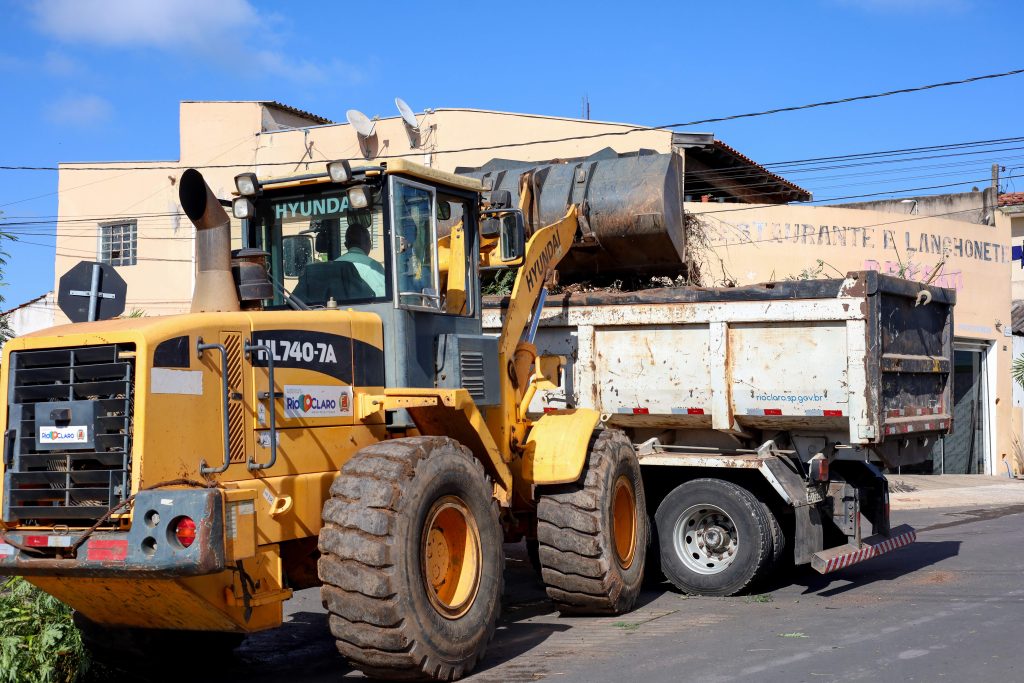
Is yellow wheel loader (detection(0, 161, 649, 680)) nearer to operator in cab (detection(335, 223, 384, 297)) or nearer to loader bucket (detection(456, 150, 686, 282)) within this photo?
operator in cab (detection(335, 223, 384, 297))

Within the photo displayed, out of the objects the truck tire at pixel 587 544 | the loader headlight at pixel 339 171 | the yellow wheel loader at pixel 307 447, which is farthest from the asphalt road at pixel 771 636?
the loader headlight at pixel 339 171

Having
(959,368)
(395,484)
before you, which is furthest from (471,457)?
(959,368)

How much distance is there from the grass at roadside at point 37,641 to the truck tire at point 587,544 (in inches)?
129

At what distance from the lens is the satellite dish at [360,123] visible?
75.8ft

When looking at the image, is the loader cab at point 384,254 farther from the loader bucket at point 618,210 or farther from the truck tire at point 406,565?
the loader bucket at point 618,210

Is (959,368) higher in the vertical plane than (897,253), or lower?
lower

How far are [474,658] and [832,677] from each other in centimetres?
206

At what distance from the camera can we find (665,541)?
946cm

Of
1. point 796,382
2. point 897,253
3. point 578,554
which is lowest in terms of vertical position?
point 578,554

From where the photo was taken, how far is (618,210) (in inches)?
409

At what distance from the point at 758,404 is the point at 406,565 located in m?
4.44

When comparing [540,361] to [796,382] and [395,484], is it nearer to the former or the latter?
[796,382]

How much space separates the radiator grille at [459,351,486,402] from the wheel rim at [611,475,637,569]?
1560mm

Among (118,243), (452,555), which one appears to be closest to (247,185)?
(452,555)
